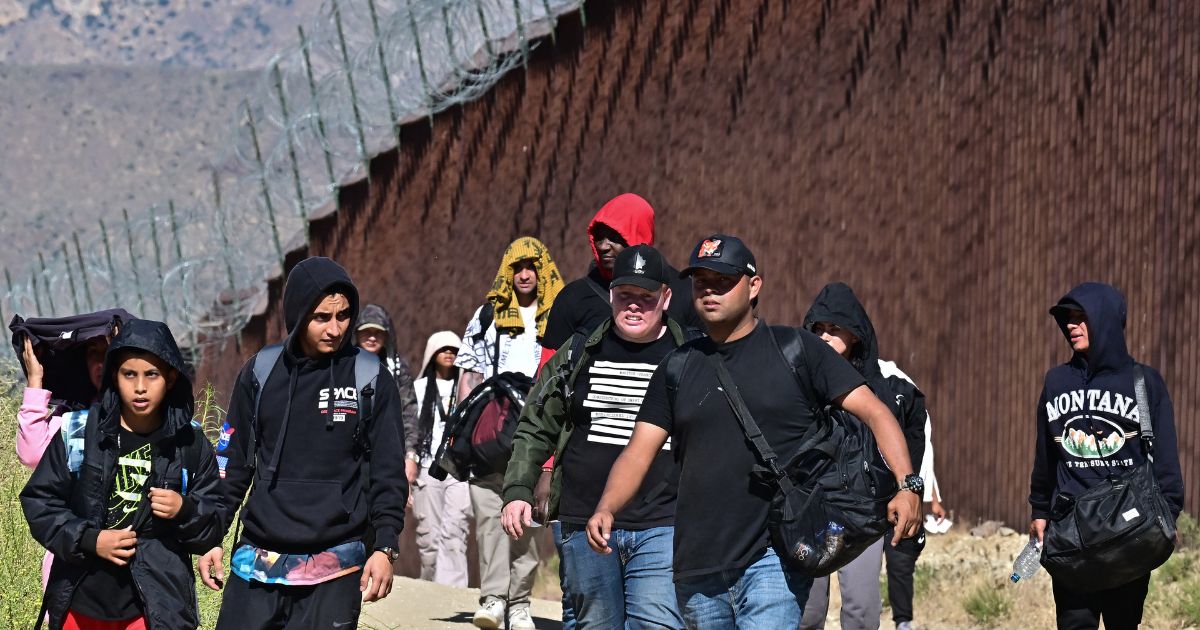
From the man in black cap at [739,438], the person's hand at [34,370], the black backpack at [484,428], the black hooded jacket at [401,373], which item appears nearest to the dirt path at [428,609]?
the black hooded jacket at [401,373]

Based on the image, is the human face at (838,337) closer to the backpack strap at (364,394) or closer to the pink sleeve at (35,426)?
the backpack strap at (364,394)

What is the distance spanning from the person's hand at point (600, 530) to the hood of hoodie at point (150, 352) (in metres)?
1.34

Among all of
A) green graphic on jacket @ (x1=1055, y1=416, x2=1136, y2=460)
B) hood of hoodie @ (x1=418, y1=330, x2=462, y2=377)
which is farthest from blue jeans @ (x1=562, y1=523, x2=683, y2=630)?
hood of hoodie @ (x1=418, y1=330, x2=462, y2=377)

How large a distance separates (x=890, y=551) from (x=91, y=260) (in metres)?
8.70

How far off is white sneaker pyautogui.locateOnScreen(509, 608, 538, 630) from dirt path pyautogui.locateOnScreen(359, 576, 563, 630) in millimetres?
314

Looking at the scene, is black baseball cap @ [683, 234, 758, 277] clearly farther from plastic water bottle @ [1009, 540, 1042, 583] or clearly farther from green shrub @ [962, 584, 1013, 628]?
green shrub @ [962, 584, 1013, 628]

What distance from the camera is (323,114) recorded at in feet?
47.0

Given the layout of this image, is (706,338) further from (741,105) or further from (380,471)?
(741,105)

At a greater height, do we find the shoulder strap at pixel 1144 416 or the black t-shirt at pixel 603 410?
the black t-shirt at pixel 603 410

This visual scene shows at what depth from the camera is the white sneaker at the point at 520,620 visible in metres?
9.09

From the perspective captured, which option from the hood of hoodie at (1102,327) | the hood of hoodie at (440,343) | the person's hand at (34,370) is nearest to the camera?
the person's hand at (34,370)

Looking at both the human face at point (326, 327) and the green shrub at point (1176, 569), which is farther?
the green shrub at point (1176, 569)

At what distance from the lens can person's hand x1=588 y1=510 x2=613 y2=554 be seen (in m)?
5.46

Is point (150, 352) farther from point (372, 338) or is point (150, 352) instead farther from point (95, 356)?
A: point (372, 338)
